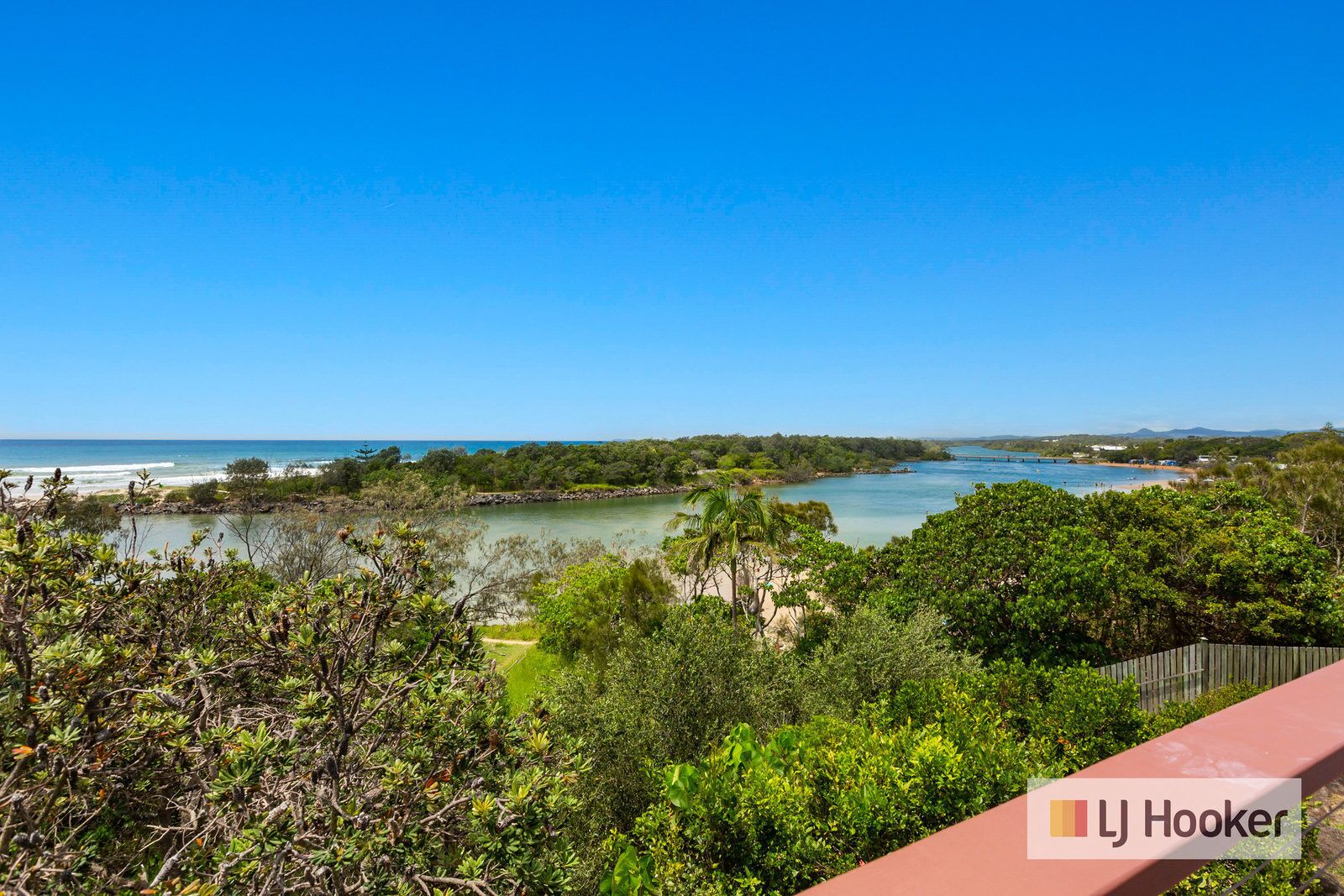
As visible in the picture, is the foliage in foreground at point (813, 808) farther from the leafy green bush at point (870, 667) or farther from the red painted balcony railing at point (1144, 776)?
the red painted balcony railing at point (1144, 776)

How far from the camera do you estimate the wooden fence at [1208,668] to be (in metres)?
9.52

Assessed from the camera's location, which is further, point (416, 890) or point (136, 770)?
point (136, 770)

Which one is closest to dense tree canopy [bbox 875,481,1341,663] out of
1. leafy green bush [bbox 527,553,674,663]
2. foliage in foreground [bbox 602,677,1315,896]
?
leafy green bush [bbox 527,553,674,663]

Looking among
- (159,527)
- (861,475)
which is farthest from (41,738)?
(861,475)

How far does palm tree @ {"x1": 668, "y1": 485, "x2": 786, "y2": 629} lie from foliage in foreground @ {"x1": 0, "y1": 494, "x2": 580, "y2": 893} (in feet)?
37.9

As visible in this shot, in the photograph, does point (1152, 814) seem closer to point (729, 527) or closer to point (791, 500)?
point (729, 527)

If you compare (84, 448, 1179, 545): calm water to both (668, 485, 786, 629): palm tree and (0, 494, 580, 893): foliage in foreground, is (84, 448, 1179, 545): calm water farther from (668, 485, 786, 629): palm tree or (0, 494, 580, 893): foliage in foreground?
(0, 494, 580, 893): foliage in foreground

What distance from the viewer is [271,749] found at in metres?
2.18

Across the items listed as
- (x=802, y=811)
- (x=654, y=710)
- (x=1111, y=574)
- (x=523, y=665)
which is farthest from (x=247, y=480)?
(x=1111, y=574)

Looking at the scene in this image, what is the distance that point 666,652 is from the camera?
7.54 metres

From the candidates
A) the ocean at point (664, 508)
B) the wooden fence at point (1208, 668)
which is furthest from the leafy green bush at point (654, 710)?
the ocean at point (664, 508)

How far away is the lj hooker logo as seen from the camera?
896mm

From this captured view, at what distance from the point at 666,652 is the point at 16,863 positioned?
615 cm

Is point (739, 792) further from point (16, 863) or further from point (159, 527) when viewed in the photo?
point (159, 527)
